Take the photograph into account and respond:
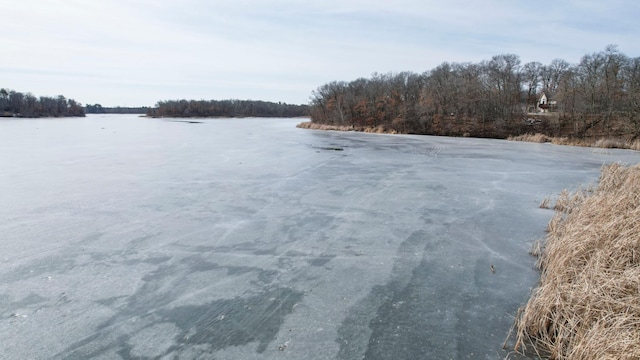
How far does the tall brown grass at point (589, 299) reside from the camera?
216 cm

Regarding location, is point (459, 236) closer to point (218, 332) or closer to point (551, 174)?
point (218, 332)

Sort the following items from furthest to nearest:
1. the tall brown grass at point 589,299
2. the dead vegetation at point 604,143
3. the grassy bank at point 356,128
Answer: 1. the grassy bank at point 356,128
2. the dead vegetation at point 604,143
3. the tall brown grass at point 589,299

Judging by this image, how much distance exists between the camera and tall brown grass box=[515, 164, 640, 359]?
216 centimetres

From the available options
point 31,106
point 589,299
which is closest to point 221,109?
point 31,106

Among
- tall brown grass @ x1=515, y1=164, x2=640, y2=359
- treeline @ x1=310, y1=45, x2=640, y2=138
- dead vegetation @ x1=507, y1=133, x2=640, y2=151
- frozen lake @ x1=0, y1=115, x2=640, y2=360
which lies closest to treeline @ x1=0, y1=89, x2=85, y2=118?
treeline @ x1=310, y1=45, x2=640, y2=138

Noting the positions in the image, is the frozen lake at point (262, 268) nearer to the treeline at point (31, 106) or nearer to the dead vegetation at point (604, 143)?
the dead vegetation at point (604, 143)

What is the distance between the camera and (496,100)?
31.6 metres

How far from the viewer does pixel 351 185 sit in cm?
802

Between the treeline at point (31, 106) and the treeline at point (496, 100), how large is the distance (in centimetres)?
5413

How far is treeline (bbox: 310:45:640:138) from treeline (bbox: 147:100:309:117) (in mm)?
46602

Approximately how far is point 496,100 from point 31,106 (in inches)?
3016

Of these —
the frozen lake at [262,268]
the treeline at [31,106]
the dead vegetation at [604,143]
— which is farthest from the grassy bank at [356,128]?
the treeline at [31,106]

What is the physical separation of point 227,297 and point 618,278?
313cm

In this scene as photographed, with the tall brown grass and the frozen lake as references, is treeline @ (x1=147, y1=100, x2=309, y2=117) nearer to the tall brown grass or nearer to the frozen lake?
the frozen lake
